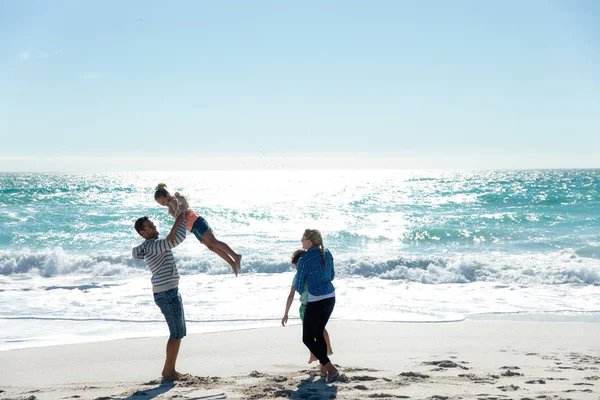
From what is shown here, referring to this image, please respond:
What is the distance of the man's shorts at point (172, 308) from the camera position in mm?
5137

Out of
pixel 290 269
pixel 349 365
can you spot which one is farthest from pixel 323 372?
pixel 290 269

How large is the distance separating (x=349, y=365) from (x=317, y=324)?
0.92 meters

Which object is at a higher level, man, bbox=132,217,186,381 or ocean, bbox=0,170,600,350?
man, bbox=132,217,186,381

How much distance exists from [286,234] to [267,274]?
9310 millimetres

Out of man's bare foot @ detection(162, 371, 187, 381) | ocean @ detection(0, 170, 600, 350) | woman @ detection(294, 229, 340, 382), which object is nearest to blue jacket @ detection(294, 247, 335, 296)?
woman @ detection(294, 229, 340, 382)

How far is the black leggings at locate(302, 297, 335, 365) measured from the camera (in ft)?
17.1

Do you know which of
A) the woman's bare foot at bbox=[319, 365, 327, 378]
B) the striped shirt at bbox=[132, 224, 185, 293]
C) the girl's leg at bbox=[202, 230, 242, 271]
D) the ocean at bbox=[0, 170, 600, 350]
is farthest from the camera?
the ocean at bbox=[0, 170, 600, 350]

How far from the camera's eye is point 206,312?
9164 mm

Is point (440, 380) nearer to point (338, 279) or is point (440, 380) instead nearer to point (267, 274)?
point (338, 279)

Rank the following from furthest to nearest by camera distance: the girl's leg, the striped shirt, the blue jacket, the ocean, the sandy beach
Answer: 1. the ocean
2. the girl's leg
3. the blue jacket
4. the striped shirt
5. the sandy beach

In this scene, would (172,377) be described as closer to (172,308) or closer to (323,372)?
(172,308)

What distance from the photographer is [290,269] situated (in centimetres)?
1511

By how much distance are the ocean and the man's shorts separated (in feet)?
8.40

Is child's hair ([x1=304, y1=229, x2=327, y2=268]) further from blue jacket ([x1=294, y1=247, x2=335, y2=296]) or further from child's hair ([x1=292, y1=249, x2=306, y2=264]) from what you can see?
child's hair ([x1=292, y1=249, x2=306, y2=264])
